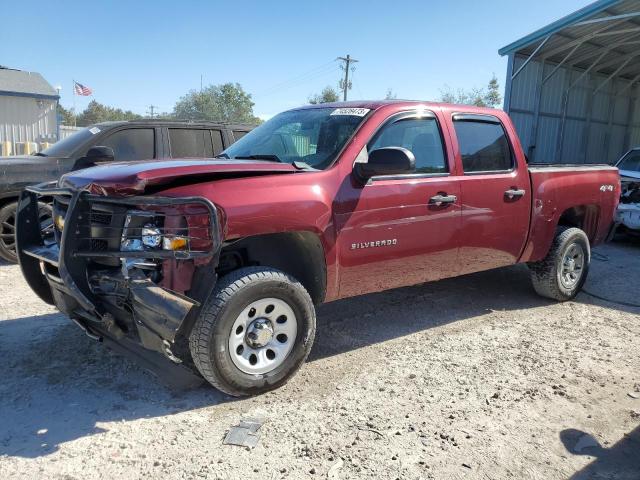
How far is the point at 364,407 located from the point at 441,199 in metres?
1.78

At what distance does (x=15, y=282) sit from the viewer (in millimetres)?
5781

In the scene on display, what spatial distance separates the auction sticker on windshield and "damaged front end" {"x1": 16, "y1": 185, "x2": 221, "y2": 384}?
1.64 m

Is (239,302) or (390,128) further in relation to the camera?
(390,128)

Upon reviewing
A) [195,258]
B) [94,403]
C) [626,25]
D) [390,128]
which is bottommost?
[94,403]

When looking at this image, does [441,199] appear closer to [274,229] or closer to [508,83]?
[274,229]

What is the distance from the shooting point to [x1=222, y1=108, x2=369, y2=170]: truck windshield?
3.91 m

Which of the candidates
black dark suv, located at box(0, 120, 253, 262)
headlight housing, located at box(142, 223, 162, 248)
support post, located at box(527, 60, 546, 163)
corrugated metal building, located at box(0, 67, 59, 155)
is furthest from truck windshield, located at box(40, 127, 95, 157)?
corrugated metal building, located at box(0, 67, 59, 155)

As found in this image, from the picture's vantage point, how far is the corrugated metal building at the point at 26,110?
1029 inches

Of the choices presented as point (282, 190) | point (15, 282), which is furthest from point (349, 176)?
point (15, 282)

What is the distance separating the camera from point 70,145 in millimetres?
6660

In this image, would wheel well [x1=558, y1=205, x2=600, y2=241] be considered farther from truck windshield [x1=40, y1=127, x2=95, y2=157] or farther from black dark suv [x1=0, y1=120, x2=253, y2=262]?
truck windshield [x1=40, y1=127, x2=95, y2=157]

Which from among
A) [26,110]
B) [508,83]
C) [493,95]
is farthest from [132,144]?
[493,95]

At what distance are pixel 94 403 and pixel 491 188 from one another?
3.51m

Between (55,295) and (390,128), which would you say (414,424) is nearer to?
(390,128)
